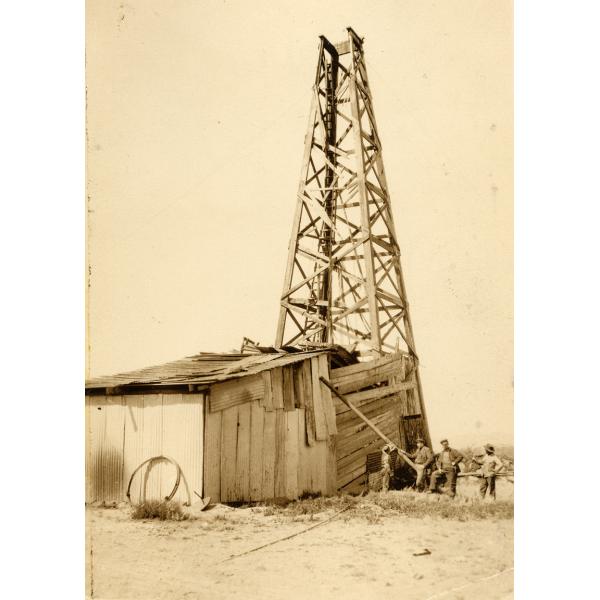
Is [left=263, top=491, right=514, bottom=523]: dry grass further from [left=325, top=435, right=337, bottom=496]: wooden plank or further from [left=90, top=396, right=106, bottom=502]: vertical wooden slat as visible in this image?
[left=90, top=396, right=106, bottom=502]: vertical wooden slat

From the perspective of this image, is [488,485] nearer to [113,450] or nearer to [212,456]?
[212,456]

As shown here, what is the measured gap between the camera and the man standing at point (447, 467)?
7.15m

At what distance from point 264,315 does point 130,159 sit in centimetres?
269

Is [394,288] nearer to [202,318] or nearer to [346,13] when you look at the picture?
[202,318]

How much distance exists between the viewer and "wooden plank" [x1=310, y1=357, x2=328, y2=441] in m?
8.13

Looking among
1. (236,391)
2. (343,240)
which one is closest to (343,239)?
(343,240)

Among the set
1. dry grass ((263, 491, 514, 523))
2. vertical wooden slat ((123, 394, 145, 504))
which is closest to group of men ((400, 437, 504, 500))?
dry grass ((263, 491, 514, 523))

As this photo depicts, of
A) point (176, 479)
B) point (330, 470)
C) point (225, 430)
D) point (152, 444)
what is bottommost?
point (330, 470)

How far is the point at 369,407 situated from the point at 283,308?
6.43 ft

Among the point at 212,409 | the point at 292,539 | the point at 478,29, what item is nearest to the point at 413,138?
the point at 478,29

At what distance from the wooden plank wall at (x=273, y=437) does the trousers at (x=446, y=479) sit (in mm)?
1368

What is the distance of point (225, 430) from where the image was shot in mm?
7406

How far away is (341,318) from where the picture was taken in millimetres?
8914

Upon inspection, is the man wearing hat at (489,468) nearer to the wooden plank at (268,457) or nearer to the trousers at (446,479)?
the trousers at (446,479)
